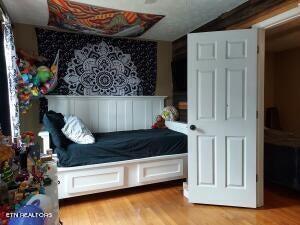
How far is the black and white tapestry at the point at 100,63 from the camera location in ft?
11.2

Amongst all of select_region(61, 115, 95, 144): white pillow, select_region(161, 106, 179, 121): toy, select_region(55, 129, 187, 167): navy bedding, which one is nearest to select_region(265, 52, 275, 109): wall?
select_region(161, 106, 179, 121): toy

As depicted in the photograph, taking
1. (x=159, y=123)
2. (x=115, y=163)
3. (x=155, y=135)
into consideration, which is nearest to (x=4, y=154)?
(x=115, y=163)

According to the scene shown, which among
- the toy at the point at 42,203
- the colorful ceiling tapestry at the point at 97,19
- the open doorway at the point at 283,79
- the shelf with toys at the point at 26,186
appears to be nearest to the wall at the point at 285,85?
the open doorway at the point at 283,79

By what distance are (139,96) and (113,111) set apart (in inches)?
20.6

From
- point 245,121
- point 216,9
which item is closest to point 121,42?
point 216,9

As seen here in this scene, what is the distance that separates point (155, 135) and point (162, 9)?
64.1 inches

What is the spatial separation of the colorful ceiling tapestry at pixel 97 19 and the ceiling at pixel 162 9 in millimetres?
95

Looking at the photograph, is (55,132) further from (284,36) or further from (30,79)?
(284,36)

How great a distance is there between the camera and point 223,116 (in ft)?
8.26

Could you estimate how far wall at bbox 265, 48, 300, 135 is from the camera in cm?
503

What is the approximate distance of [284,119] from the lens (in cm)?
530

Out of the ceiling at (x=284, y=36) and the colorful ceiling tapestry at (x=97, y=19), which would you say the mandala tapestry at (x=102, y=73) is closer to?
the colorful ceiling tapestry at (x=97, y=19)

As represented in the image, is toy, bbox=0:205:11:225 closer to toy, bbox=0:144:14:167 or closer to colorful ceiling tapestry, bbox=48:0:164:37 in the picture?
toy, bbox=0:144:14:167

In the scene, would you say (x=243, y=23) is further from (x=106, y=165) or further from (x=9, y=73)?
(x=9, y=73)
